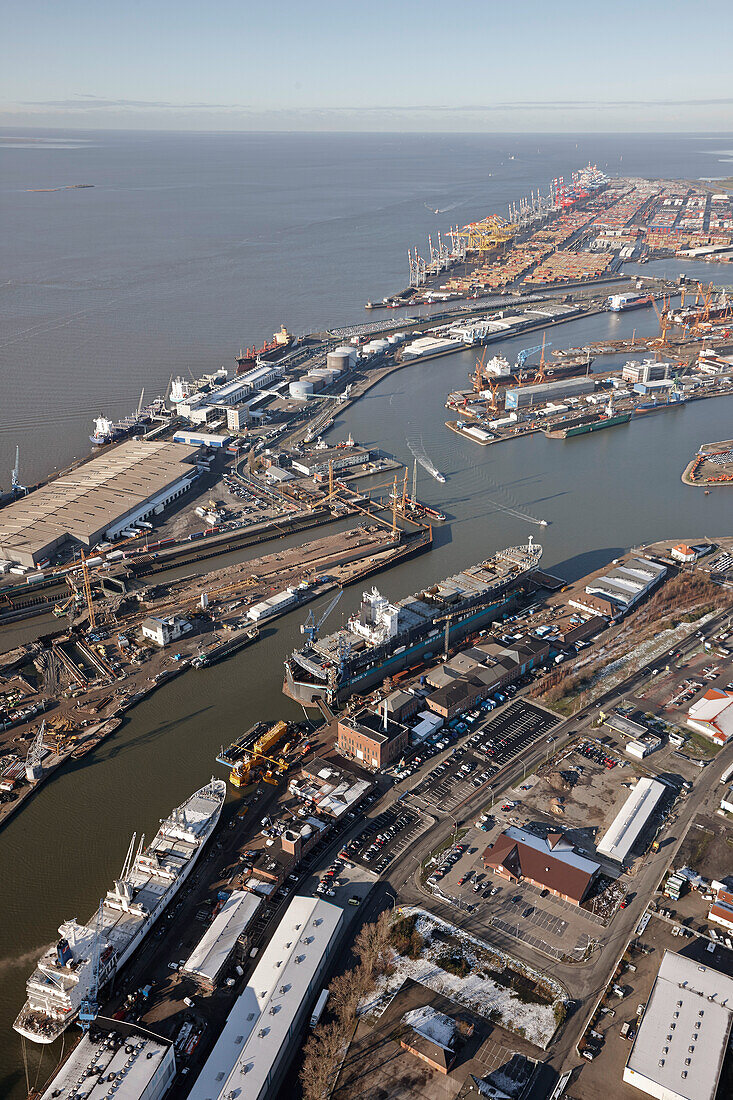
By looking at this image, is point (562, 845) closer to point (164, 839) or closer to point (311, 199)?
point (164, 839)

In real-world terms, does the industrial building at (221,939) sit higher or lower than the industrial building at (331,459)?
lower

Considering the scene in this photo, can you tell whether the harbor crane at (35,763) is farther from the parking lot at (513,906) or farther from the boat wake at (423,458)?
the boat wake at (423,458)

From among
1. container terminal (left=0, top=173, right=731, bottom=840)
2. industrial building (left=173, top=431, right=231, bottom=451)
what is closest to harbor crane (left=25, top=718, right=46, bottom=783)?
container terminal (left=0, top=173, right=731, bottom=840)

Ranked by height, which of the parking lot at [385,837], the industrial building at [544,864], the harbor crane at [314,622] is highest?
the harbor crane at [314,622]

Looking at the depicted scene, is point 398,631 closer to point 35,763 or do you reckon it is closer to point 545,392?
point 35,763

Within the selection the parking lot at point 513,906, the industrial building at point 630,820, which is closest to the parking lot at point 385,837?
the parking lot at point 513,906

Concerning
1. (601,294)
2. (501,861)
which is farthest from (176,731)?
(601,294)

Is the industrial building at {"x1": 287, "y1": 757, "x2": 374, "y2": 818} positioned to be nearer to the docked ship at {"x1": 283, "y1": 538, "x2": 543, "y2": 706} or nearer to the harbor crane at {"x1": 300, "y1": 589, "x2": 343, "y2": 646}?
the docked ship at {"x1": 283, "y1": 538, "x2": 543, "y2": 706}
